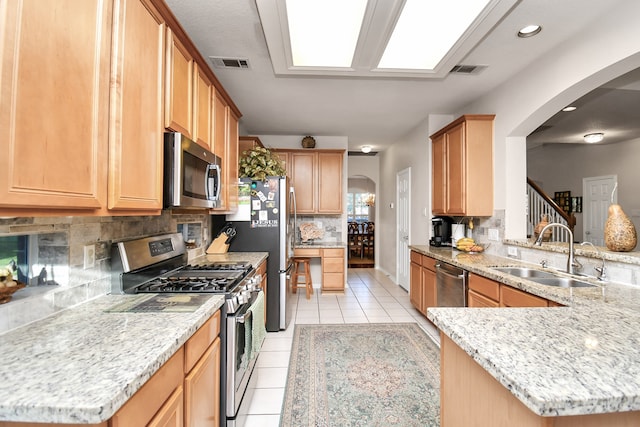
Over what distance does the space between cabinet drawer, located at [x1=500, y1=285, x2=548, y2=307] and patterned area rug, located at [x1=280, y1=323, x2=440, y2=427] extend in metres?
0.80

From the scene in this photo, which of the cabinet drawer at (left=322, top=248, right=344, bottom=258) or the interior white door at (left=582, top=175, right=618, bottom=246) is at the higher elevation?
the interior white door at (left=582, top=175, right=618, bottom=246)

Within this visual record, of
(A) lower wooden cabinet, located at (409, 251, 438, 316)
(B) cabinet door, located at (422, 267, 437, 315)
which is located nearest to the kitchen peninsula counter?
(A) lower wooden cabinet, located at (409, 251, 438, 316)

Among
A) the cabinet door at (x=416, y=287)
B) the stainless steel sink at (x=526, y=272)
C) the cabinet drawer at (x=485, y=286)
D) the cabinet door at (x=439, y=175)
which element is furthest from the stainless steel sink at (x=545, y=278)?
the cabinet door at (x=439, y=175)

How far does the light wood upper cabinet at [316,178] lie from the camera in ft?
15.9

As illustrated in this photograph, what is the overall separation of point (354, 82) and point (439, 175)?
5.38ft

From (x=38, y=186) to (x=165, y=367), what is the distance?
0.67 m

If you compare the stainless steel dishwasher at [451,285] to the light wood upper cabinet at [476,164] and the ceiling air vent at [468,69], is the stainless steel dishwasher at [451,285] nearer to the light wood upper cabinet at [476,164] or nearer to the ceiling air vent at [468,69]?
the light wood upper cabinet at [476,164]

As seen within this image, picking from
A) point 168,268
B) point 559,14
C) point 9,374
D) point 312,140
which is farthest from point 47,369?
point 312,140

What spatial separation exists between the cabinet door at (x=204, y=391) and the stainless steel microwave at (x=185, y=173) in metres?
0.78

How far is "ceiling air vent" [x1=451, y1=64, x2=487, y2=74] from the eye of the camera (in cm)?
272

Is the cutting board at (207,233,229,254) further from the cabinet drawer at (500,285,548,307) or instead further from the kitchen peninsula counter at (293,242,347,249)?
the cabinet drawer at (500,285,548,307)

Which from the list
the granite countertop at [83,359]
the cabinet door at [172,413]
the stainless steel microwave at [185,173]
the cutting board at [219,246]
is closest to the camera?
the granite countertop at [83,359]

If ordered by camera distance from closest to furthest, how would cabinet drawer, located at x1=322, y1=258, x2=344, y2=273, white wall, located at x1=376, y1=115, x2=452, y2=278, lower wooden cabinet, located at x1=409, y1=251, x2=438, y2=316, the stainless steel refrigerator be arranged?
the stainless steel refrigerator → lower wooden cabinet, located at x1=409, y1=251, x2=438, y2=316 → white wall, located at x1=376, y1=115, x2=452, y2=278 → cabinet drawer, located at x1=322, y1=258, x2=344, y2=273

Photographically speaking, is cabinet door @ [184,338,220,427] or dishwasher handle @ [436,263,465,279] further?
dishwasher handle @ [436,263,465,279]
